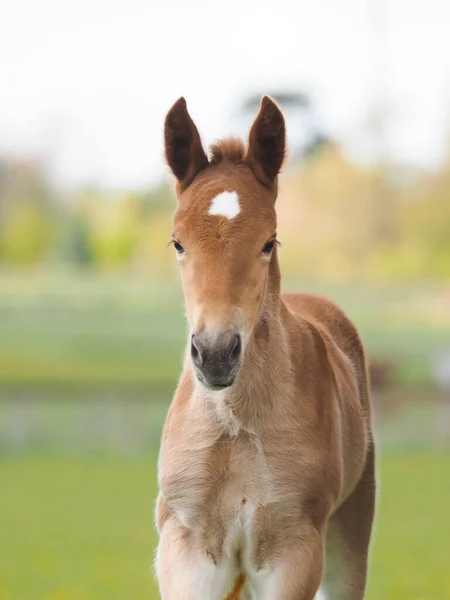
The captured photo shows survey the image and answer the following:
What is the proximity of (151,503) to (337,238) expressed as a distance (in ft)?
54.3

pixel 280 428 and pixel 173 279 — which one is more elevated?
pixel 280 428

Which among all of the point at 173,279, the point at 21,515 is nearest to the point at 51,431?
the point at 173,279

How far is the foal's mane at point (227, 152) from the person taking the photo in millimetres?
4957

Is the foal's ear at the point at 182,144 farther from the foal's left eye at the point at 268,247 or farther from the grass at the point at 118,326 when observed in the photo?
the grass at the point at 118,326

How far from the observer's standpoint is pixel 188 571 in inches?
186

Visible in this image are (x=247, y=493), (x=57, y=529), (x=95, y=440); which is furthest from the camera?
(x=95, y=440)

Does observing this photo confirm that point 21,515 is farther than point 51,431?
No

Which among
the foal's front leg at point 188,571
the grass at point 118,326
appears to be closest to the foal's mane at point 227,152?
the foal's front leg at point 188,571

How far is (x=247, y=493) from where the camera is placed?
470cm

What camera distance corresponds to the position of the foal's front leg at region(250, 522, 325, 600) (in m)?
4.69

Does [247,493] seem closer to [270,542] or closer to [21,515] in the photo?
[270,542]

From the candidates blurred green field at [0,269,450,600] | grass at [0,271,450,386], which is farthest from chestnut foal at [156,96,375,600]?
grass at [0,271,450,386]

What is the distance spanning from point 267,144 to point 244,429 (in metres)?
1.17

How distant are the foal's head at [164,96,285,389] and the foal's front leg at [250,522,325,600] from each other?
2.86 ft
